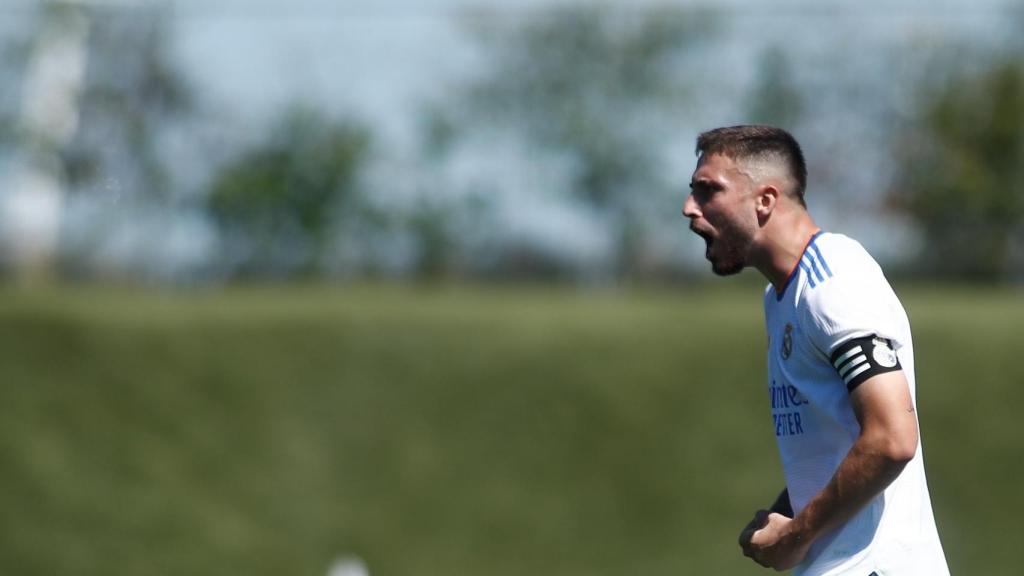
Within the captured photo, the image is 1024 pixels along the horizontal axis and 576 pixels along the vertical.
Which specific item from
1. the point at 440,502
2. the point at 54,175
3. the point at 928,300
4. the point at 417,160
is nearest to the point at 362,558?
the point at 440,502

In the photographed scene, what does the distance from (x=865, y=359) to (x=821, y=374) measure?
0.24 meters

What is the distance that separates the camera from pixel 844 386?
4000 mm

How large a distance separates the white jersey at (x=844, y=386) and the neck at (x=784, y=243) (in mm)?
27

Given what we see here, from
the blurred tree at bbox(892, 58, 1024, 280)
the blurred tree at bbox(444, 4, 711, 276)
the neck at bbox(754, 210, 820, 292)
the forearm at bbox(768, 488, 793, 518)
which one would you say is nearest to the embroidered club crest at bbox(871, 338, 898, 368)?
the neck at bbox(754, 210, 820, 292)

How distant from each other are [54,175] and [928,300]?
8.94 m

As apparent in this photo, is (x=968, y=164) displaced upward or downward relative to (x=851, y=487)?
downward

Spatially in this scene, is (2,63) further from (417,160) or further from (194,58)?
(417,160)

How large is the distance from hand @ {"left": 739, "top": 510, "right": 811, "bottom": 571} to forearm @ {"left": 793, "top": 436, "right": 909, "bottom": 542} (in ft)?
0.10

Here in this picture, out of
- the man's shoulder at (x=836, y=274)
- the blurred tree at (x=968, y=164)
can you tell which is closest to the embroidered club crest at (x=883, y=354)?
the man's shoulder at (x=836, y=274)

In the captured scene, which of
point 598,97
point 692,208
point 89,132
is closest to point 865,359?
point 692,208

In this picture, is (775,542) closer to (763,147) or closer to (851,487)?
(851,487)

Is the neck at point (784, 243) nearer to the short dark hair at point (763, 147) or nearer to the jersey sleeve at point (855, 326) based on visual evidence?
the short dark hair at point (763, 147)

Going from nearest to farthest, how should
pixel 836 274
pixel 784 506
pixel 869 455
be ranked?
pixel 869 455, pixel 836 274, pixel 784 506

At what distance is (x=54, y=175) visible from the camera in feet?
50.9
